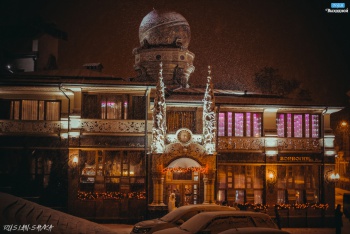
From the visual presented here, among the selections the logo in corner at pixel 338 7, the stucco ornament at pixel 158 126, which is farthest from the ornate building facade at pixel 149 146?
the logo in corner at pixel 338 7

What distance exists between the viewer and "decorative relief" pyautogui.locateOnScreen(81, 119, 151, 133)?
34906 millimetres

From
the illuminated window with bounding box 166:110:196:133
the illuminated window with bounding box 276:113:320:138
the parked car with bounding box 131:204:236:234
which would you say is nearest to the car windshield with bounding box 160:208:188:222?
the parked car with bounding box 131:204:236:234

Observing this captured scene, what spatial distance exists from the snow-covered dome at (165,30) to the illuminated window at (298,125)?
44.7 feet

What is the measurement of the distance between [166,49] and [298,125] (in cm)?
1451

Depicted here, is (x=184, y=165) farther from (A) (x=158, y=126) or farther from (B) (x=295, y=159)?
(B) (x=295, y=159)

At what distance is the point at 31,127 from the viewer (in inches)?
1379

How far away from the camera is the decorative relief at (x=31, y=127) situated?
34.9 meters

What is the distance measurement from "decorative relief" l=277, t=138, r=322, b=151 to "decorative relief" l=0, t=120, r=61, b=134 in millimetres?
15103

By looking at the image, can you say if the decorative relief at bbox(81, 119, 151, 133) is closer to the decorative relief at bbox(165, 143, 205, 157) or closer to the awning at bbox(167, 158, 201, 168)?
the decorative relief at bbox(165, 143, 205, 157)

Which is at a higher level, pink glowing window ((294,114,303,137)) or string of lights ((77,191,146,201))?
pink glowing window ((294,114,303,137))

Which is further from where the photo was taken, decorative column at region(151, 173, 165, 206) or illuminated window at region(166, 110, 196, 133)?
illuminated window at region(166, 110, 196, 133)

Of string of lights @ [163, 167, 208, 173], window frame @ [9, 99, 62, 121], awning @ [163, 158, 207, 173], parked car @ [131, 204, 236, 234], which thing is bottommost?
parked car @ [131, 204, 236, 234]

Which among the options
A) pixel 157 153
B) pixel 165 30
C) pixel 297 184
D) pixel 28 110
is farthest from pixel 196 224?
pixel 165 30

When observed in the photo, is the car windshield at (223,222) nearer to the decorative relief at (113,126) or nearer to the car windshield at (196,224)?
the car windshield at (196,224)
